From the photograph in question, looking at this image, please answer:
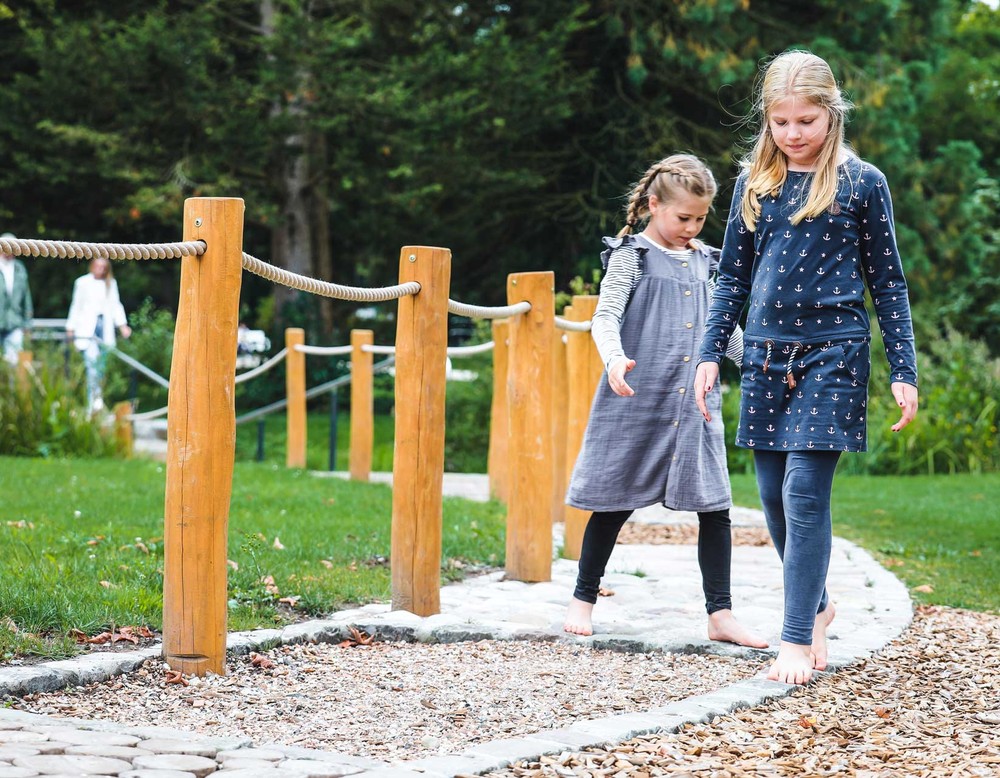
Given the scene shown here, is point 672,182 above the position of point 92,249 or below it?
above

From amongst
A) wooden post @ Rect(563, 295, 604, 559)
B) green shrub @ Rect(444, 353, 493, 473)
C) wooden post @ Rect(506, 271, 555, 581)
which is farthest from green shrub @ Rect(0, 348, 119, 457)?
wooden post @ Rect(506, 271, 555, 581)

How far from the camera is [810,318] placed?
3.35 m

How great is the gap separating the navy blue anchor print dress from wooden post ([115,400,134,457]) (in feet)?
27.8

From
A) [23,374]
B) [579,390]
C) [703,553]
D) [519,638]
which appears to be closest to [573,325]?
[579,390]

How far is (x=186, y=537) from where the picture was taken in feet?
10.8

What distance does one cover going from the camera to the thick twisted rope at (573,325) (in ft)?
18.1

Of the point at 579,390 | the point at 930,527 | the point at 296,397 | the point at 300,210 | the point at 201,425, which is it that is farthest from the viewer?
the point at 300,210

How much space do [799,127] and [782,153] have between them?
140 millimetres

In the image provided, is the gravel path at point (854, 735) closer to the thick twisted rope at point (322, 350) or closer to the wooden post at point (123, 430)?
the thick twisted rope at point (322, 350)

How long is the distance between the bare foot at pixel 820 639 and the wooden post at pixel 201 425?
1707mm

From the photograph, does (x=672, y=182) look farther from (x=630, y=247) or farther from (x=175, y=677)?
(x=175, y=677)

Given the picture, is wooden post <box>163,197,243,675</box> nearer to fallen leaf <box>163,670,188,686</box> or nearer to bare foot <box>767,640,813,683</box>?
fallen leaf <box>163,670,188,686</box>

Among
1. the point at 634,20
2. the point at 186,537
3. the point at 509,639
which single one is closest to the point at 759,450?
the point at 509,639

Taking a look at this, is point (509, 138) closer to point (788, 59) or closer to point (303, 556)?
point (303, 556)
